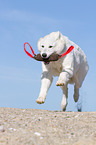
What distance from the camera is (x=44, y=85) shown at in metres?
8.49

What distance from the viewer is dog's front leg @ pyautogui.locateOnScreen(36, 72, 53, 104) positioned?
813 centimetres

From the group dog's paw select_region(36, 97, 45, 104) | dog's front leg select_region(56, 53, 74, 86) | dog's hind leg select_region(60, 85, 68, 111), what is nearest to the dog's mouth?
dog's front leg select_region(56, 53, 74, 86)

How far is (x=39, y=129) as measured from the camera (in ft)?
16.2

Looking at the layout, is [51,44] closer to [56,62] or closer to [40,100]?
[56,62]

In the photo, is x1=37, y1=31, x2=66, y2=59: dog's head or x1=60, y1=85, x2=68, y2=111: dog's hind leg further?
x1=60, y1=85, x2=68, y2=111: dog's hind leg

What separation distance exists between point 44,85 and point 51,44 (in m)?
1.42

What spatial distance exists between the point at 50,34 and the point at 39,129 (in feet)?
14.6

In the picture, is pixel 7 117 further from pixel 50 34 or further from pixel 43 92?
pixel 50 34

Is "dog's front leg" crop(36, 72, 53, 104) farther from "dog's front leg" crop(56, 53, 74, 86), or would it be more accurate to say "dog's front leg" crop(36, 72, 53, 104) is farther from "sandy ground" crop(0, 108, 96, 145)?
"sandy ground" crop(0, 108, 96, 145)

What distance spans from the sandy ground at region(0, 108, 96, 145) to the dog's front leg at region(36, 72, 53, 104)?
226 cm

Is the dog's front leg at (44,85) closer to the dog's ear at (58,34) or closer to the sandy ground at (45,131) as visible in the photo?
the dog's ear at (58,34)

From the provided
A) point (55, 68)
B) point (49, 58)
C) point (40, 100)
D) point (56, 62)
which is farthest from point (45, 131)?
point (55, 68)

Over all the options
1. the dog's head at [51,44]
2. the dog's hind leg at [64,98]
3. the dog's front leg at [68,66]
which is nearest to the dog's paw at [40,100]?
the dog's front leg at [68,66]

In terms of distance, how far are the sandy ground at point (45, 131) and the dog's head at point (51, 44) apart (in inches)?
110
